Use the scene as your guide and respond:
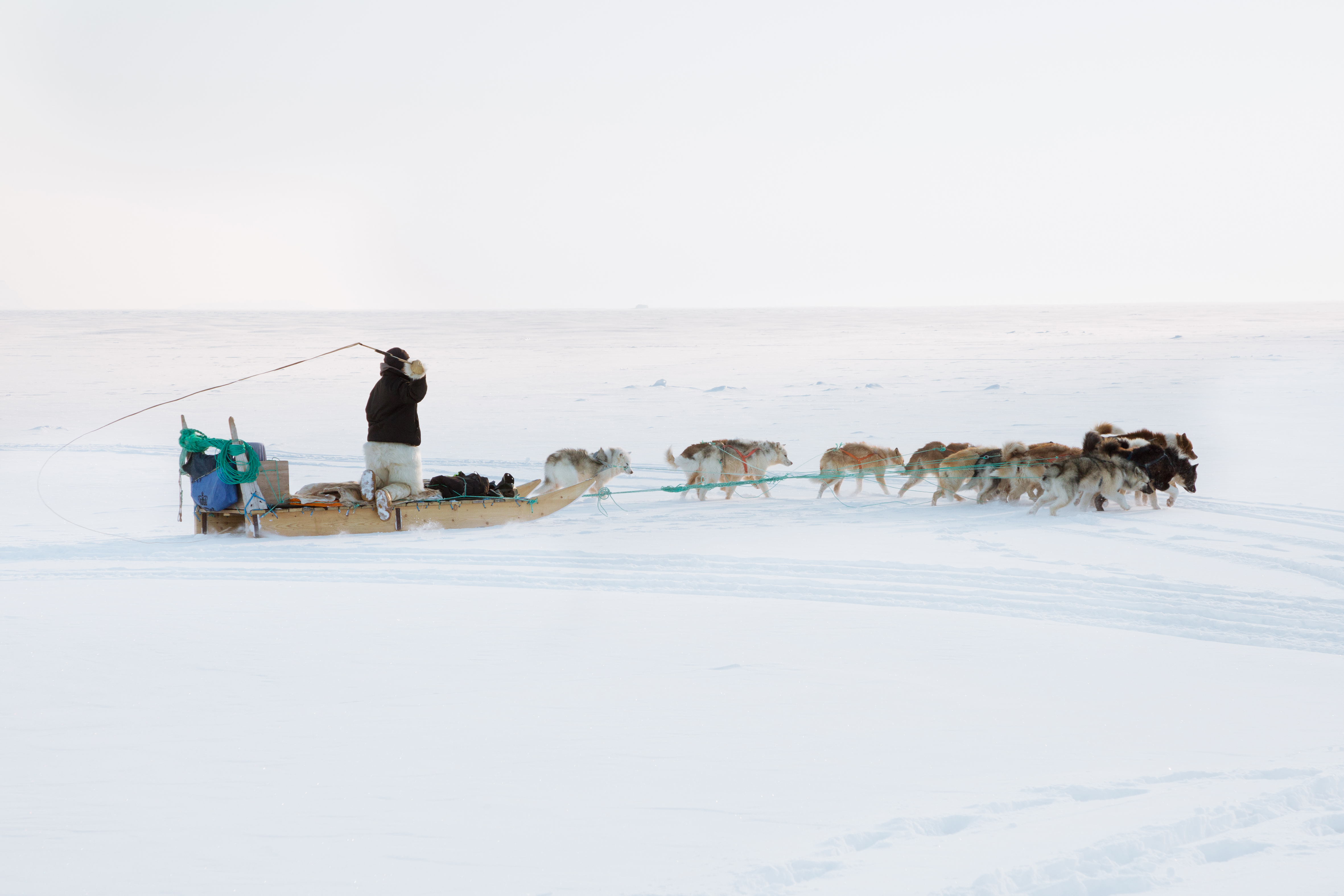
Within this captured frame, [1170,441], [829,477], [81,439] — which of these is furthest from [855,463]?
[81,439]

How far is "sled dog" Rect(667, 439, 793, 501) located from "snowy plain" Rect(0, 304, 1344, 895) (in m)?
0.45

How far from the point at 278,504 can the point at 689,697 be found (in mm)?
4878

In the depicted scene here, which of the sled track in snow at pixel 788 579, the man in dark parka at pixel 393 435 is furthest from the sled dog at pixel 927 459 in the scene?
the man in dark parka at pixel 393 435

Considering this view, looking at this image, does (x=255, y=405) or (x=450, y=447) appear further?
(x=255, y=405)

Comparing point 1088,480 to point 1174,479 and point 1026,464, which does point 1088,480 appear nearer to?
point 1026,464

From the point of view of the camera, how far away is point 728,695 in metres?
4.33

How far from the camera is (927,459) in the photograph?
9.98 meters

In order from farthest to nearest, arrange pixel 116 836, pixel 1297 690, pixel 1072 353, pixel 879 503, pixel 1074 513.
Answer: pixel 1072 353 → pixel 879 503 → pixel 1074 513 → pixel 1297 690 → pixel 116 836

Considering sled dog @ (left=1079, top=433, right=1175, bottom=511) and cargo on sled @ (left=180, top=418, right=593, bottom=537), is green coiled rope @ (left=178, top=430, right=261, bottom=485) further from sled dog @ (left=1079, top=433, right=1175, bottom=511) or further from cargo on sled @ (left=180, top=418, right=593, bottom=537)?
sled dog @ (left=1079, top=433, right=1175, bottom=511)

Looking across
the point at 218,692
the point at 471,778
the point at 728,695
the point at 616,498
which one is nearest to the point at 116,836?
the point at 471,778

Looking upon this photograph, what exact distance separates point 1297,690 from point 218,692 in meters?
4.51

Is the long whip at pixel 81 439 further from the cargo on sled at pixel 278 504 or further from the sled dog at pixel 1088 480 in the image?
the sled dog at pixel 1088 480

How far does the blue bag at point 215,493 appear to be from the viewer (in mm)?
8031

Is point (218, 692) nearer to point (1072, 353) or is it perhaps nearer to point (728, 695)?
point (728, 695)
